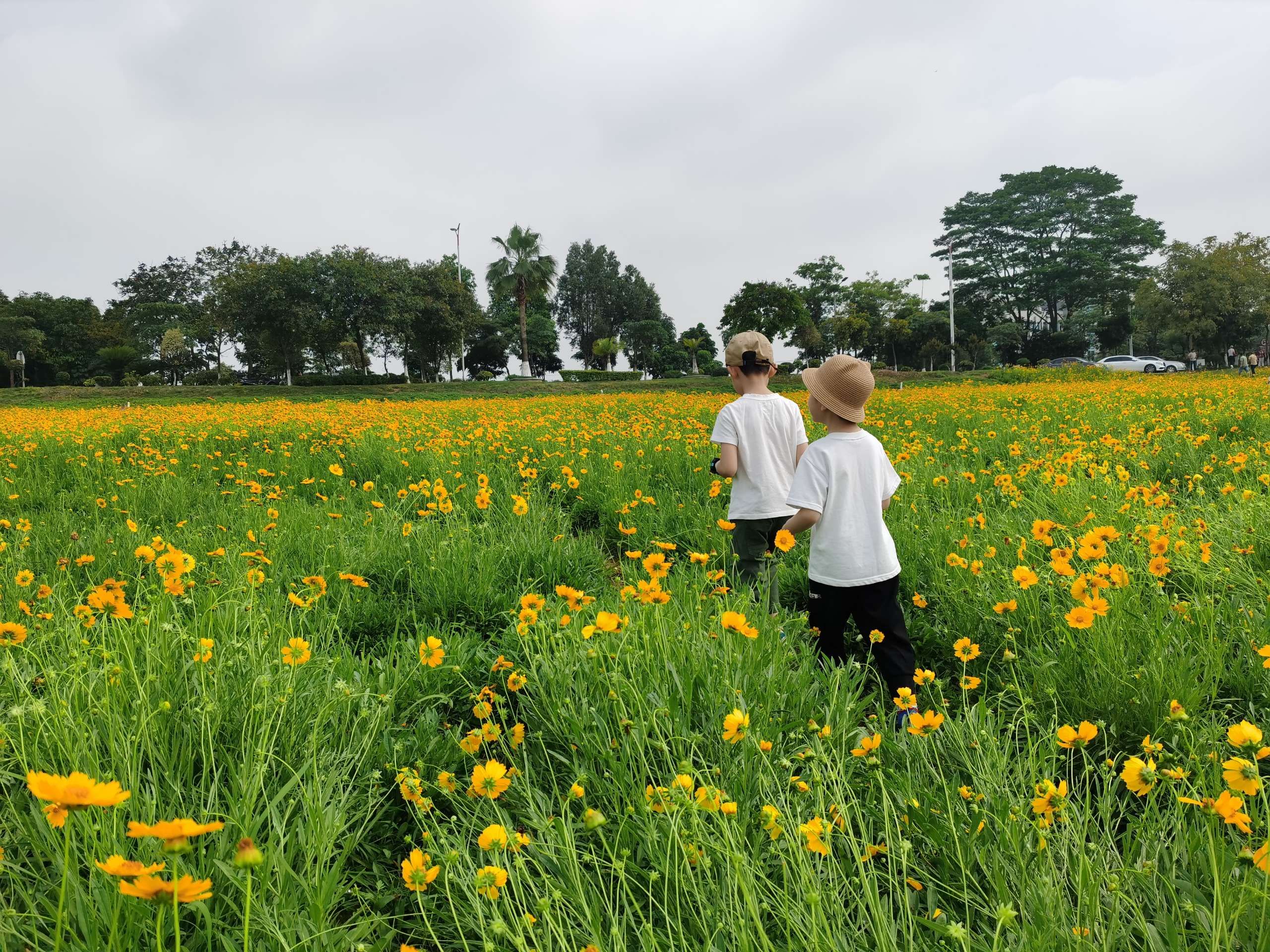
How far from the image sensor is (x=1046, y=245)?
4706 cm

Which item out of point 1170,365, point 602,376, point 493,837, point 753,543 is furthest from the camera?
point 602,376

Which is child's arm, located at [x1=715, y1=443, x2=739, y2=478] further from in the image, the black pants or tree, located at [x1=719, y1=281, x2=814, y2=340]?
tree, located at [x1=719, y1=281, x2=814, y2=340]

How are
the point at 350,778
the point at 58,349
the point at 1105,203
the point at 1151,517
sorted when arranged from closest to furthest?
the point at 350,778 < the point at 1151,517 < the point at 1105,203 < the point at 58,349

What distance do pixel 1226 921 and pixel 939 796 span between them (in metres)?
0.61

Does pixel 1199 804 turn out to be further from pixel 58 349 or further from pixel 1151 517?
pixel 58 349

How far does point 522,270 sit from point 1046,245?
35410 mm

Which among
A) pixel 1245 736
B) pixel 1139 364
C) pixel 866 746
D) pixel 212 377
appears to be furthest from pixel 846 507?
pixel 212 377

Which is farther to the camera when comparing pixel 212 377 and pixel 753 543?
pixel 212 377

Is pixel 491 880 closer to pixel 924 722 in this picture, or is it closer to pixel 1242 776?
pixel 924 722

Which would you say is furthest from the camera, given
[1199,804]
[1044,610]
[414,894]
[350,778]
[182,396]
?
[182,396]

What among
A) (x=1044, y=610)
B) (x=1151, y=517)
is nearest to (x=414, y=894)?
(x=1044, y=610)

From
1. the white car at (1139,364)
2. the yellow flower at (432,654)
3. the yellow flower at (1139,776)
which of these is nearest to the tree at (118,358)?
the yellow flower at (432,654)

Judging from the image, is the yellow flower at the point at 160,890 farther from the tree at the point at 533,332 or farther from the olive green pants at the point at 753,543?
the tree at the point at 533,332

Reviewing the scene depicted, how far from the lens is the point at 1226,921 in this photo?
3.57 ft
